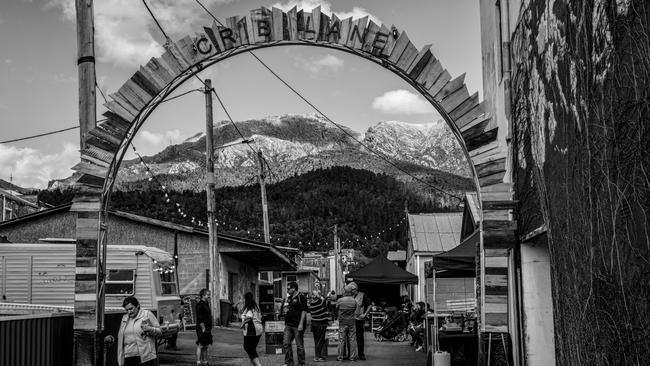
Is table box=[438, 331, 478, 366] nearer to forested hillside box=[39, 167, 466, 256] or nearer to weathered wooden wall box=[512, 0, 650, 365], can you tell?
weathered wooden wall box=[512, 0, 650, 365]

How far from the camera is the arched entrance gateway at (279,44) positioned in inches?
465

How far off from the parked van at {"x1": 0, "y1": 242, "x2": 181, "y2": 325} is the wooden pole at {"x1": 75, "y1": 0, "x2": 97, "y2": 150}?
21.8 ft

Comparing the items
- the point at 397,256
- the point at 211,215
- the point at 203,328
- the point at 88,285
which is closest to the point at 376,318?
the point at 211,215

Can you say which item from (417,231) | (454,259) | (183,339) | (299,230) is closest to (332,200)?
(299,230)

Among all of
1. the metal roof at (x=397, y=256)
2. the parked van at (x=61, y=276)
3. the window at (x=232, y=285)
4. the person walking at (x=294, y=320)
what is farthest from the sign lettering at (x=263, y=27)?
the metal roof at (x=397, y=256)

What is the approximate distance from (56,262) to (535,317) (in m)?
12.5

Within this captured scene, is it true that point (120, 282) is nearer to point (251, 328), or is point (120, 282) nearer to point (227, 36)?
point (251, 328)

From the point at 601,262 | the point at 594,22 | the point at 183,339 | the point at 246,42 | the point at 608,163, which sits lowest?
the point at 183,339

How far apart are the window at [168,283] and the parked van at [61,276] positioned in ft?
3.23

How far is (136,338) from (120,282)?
899 centimetres

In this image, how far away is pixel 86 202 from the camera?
1231cm

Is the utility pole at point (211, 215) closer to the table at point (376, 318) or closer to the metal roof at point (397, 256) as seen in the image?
the table at point (376, 318)

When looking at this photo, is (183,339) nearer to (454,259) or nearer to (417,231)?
(454,259)

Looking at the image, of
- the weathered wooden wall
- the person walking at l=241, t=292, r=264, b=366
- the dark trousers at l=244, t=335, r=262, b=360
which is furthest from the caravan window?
the weathered wooden wall
